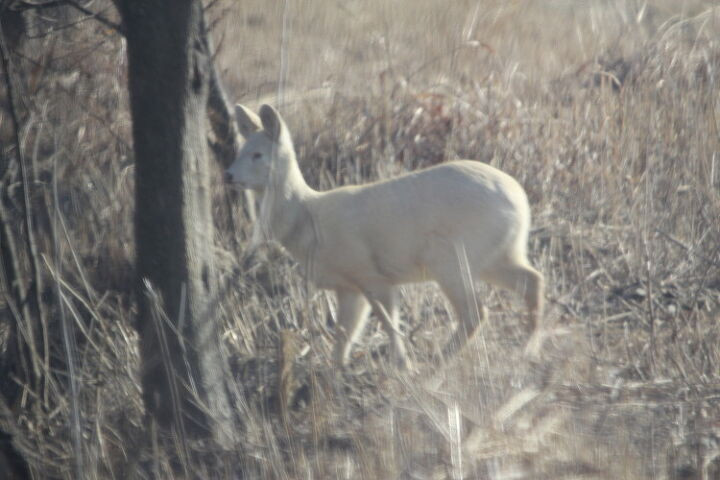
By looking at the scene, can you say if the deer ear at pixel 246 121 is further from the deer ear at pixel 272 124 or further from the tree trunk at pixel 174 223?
the tree trunk at pixel 174 223

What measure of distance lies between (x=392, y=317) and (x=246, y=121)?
164 centimetres

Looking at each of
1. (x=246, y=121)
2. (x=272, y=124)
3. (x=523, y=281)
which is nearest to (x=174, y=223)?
(x=272, y=124)

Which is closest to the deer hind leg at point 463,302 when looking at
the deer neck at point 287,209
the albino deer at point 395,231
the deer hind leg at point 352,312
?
the albino deer at point 395,231

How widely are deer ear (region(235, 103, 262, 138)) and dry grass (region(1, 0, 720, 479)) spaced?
85 cm

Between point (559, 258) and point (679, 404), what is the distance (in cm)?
255

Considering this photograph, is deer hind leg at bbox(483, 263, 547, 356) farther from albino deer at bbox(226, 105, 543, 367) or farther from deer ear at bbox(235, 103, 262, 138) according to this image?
deer ear at bbox(235, 103, 262, 138)

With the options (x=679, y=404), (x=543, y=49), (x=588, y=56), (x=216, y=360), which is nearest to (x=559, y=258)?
(x=679, y=404)

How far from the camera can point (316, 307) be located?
6.20m

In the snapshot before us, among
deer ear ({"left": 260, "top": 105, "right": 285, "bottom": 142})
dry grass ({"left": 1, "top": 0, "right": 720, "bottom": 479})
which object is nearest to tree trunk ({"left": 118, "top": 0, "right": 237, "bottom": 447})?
dry grass ({"left": 1, "top": 0, "right": 720, "bottom": 479})

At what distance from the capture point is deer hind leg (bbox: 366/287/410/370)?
5000 mm

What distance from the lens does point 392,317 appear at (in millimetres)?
5684

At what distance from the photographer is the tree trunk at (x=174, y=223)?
13.7ft

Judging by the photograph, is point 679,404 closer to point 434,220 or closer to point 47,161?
point 434,220

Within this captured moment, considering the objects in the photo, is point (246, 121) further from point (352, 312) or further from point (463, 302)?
point (463, 302)
